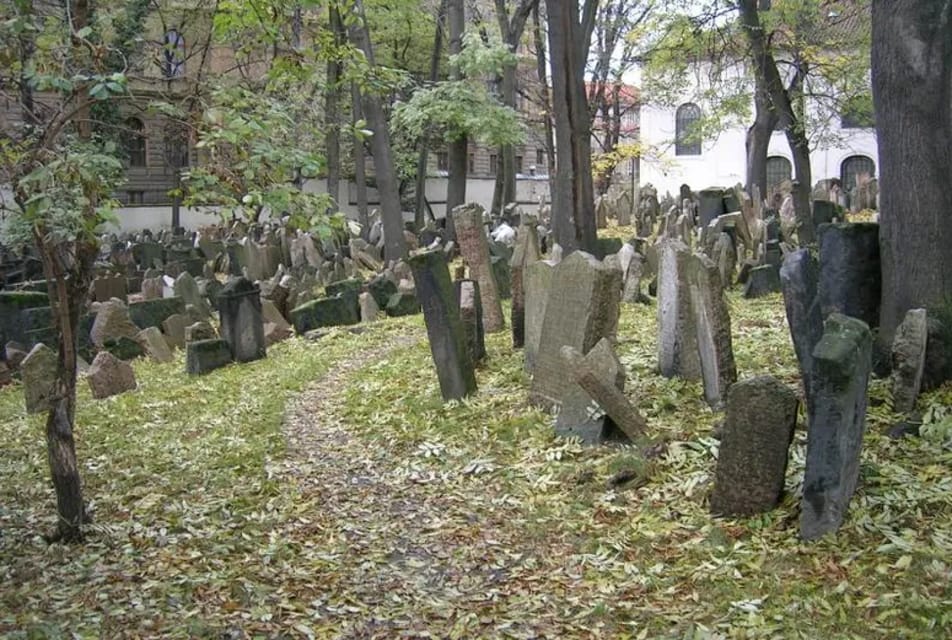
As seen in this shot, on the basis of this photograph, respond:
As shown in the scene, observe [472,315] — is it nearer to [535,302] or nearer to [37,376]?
[535,302]

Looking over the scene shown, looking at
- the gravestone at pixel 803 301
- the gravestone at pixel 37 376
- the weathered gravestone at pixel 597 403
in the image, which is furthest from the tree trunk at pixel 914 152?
the gravestone at pixel 37 376

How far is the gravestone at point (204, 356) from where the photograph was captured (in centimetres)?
1160

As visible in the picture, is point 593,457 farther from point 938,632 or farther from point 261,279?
point 261,279

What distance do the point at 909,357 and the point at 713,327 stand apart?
1415 mm

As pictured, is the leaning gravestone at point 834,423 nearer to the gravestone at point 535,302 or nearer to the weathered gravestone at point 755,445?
the weathered gravestone at point 755,445

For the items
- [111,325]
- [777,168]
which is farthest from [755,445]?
[777,168]

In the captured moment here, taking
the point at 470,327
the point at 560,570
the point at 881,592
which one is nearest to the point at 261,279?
the point at 470,327

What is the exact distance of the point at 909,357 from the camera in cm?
638

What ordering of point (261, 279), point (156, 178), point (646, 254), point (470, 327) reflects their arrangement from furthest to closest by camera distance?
1. point (156, 178)
2. point (261, 279)
3. point (646, 254)
4. point (470, 327)

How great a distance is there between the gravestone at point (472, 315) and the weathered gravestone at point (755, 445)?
14.5 feet

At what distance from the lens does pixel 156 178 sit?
42.0 m

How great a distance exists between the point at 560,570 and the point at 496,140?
18.9m

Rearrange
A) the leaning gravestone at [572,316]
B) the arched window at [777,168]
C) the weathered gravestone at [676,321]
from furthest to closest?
the arched window at [777,168], the weathered gravestone at [676,321], the leaning gravestone at [572,316]

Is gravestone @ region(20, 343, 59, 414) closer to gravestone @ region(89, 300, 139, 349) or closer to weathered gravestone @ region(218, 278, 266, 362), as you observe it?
weathered gravestone @ region(218, 278, 266, 362)
